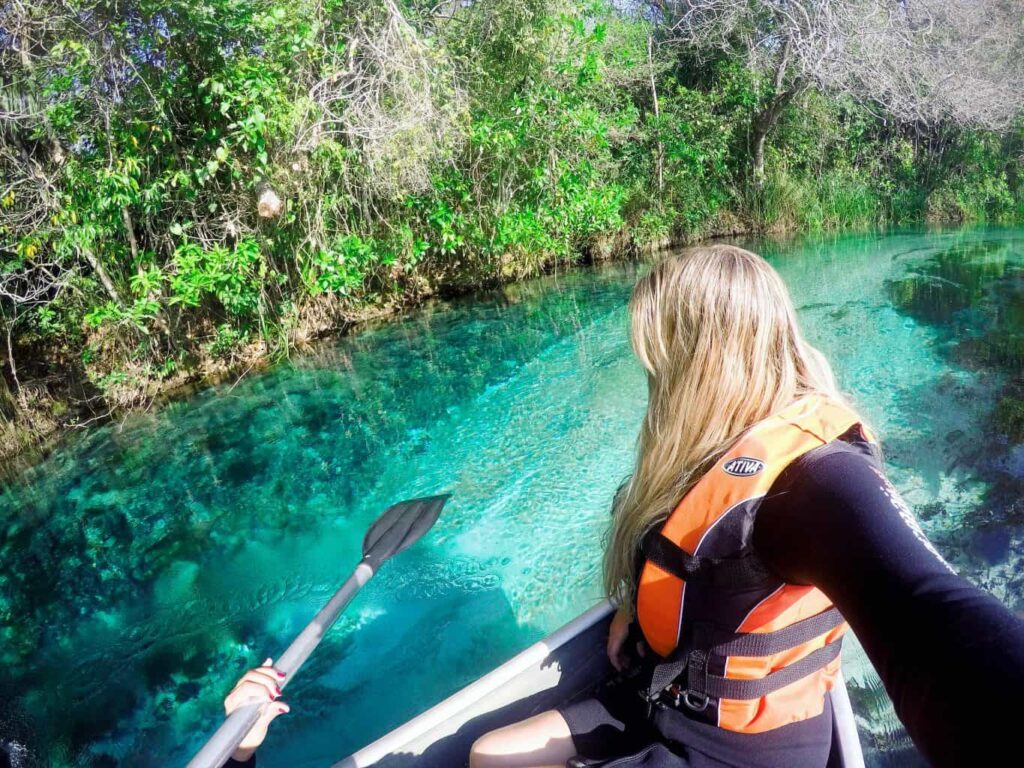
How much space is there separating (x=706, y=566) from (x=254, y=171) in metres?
6.31

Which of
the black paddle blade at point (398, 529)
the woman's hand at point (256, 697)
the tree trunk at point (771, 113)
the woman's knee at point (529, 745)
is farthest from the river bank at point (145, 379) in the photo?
the tree trunk at point (771, 113)

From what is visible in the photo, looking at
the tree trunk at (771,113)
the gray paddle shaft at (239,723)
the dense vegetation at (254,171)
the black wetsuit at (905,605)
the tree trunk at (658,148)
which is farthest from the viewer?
the tree trunk at (658,148)

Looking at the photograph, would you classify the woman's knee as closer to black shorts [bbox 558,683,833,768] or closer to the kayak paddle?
black shorts [bbox 558,683,833,768]

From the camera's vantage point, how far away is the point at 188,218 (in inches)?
243

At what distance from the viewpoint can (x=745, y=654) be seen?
1.12m

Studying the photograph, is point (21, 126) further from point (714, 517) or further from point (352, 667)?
point (714, 517)

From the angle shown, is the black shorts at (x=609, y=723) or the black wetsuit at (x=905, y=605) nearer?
the black wetsuit at (x=905, y=605)

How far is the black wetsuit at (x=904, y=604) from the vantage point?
2.26 ft

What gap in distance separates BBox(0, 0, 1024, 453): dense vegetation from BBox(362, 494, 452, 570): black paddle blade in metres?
4.13

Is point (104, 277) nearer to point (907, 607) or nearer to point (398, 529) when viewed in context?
point (398, 529)

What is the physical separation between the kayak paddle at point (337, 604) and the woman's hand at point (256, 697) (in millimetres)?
23

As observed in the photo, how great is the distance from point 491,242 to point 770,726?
7.87 meters

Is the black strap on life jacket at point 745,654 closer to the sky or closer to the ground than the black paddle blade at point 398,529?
closer to the sky

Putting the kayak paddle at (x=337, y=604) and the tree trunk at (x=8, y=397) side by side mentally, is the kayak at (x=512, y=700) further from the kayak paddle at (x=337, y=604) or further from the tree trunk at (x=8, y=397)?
the tree trunk at (x=8, y=397)
